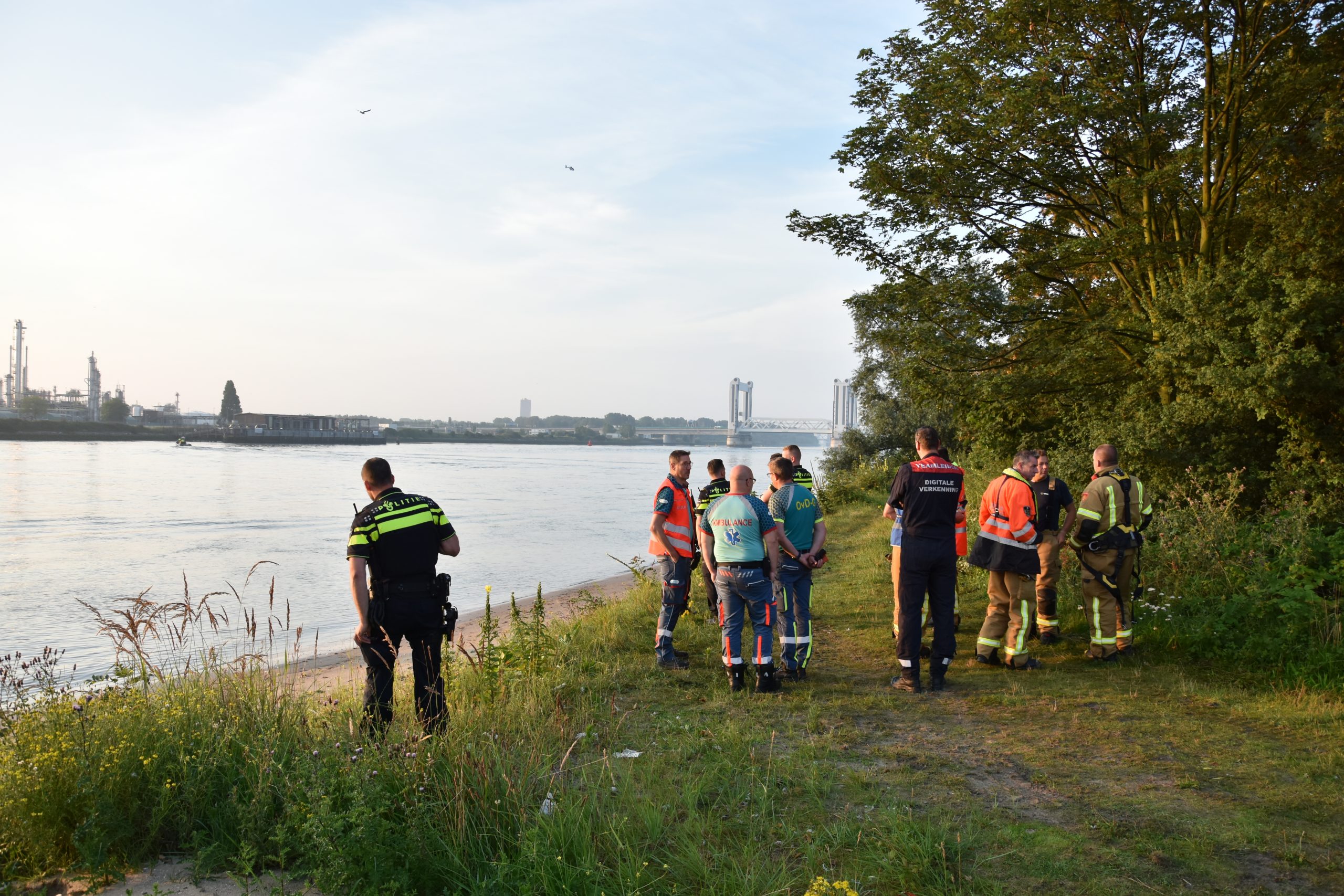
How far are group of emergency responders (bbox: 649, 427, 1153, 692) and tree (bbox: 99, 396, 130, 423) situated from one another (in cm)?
15472

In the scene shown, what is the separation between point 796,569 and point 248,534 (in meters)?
21.4

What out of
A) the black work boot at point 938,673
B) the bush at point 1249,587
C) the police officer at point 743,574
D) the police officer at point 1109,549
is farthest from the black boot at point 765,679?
the bush at point 1249,587

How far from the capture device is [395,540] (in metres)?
5.12

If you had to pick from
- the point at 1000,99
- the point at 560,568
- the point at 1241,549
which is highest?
the point at 1000,99

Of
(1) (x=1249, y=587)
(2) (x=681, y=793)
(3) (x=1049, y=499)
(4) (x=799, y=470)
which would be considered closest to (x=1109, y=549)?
(3) (x=1049, y=499)

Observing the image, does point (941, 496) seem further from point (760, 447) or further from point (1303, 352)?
point (760, 447)

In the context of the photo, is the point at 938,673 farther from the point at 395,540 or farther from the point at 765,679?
the point at 395,540

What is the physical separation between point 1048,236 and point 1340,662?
805cm

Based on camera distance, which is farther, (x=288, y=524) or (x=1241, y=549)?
(x=288, y=524)

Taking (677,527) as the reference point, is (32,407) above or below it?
above

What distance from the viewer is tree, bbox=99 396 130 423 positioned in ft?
445

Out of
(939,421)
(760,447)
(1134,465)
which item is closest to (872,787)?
(1134,465)

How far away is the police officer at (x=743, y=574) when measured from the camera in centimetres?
634

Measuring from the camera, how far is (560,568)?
19625 millimetres
